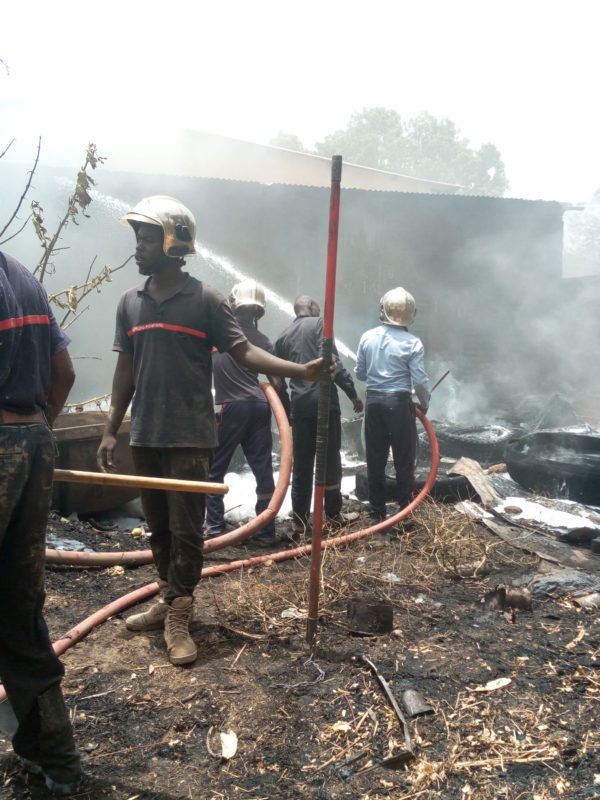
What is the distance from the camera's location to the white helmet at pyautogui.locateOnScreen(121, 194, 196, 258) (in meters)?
3.18

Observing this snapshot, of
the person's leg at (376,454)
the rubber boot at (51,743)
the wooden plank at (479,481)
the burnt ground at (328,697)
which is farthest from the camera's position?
the wooden plank at (479,481)

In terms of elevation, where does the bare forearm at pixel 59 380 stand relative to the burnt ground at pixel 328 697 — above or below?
above

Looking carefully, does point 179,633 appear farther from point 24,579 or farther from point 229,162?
point 229,162

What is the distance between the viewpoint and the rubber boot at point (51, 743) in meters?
2.24

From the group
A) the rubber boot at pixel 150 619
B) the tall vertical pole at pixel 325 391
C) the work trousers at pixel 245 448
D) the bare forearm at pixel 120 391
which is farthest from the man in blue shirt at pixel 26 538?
the work trousers at pixel 245 448

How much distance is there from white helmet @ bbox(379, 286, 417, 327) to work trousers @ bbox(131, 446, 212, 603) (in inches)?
126

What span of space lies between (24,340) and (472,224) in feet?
49.9

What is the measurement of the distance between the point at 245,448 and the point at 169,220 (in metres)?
2.85

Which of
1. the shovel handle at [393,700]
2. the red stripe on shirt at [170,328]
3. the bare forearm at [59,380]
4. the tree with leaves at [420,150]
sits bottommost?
the shovel handle at [393,700]

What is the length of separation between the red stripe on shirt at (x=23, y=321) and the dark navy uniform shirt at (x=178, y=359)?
Result: 922 mm

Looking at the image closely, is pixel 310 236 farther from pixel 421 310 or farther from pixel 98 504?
pixel 98 504

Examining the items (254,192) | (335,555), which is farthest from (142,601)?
(254,192)

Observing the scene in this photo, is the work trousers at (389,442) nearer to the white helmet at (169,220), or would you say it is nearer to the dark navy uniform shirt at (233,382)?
the dark navy uniform shirt at (233,382)

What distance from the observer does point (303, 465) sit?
5883mm
